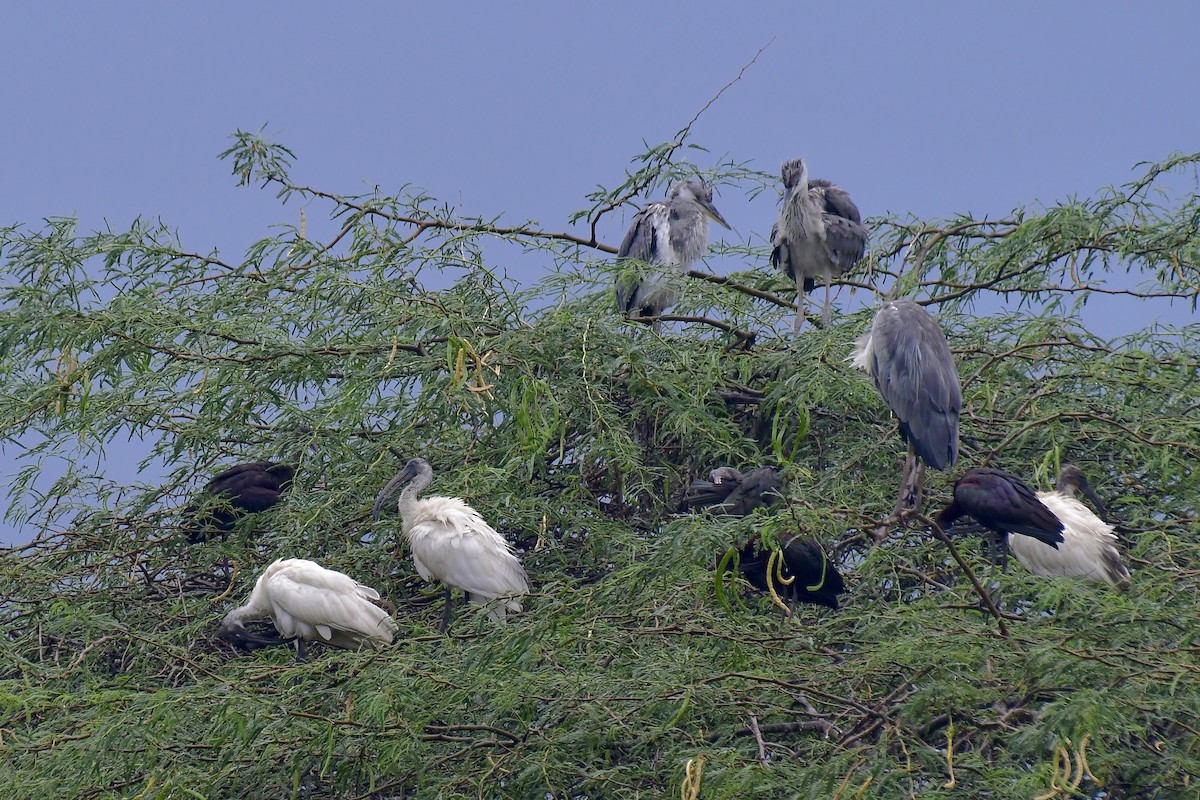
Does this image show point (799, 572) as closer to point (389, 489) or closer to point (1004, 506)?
point (1004, 506)

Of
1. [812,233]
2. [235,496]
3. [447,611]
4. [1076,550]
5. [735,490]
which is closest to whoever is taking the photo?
[1076,550]

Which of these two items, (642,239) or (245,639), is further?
(642,239)

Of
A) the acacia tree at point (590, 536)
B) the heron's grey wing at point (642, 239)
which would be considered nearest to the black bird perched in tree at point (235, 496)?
the acacia tree at point (590, 536)

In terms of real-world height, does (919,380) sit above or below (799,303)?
below

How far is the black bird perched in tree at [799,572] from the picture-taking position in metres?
5.36

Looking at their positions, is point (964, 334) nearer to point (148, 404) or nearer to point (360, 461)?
point (360, 461)

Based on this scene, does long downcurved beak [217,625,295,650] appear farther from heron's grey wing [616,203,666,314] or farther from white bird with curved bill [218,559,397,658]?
heron's grey wing [616,203,666,314]

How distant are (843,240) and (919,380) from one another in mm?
2377

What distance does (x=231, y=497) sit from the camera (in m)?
6.34

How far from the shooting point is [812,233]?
7.88 meters

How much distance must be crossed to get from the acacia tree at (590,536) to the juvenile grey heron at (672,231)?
12.7 inches

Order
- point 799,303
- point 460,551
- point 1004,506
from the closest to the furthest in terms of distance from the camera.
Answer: point 1004,506 < point 460,551 < point 799,303

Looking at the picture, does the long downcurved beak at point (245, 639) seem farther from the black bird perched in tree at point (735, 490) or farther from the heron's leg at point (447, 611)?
the black bird perched in tree at point (735, 490)

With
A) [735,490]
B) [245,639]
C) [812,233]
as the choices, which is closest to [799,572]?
[735,490]
